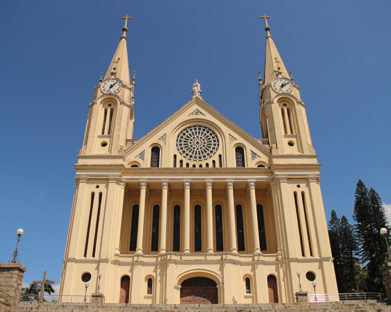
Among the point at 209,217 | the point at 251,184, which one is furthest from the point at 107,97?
the point at 251,184

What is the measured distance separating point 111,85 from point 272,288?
23.9 m

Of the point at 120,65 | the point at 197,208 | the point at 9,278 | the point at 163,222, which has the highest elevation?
the point at 120,65

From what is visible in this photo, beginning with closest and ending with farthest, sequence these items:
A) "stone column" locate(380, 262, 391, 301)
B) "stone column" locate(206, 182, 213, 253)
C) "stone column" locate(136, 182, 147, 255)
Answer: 1. "stone column" locate(380, 262, 391, 301)
2. "stone column" locate(136, 182, 147, 255)
3. "stone column" locate(206, 182, 213, 253)

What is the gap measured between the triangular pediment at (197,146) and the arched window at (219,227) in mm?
4175

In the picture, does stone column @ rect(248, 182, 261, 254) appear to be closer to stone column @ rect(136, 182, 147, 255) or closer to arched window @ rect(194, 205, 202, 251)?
arched window @ rect(194, 205, 202, 251)

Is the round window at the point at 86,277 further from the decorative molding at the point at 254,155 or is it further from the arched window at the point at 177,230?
the decorative molding at the point at 254,155

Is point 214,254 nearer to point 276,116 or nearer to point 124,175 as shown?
point 124,175

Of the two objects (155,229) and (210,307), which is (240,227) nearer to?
(155,229)

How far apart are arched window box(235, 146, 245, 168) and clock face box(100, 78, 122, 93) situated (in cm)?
1308

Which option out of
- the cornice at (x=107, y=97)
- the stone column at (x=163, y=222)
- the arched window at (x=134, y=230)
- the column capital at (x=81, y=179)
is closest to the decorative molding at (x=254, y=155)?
the stone column at (x=163, y=222)

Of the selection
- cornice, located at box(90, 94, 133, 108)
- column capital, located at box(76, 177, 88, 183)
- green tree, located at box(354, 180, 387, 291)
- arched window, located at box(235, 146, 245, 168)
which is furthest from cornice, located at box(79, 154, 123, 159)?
green tree, located at box(354, 180, 387, 291)

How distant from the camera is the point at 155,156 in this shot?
35.0 metres

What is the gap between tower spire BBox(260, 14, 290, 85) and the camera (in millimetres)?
Result: 39206

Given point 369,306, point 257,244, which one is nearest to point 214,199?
point 257,244
